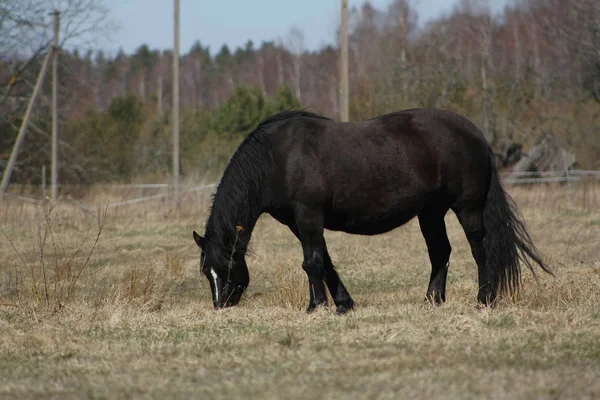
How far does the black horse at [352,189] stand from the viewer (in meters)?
7.98

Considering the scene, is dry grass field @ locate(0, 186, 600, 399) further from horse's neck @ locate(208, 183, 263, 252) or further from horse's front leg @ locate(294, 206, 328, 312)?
horse's neck @ locate(208, 183, 263, 252)

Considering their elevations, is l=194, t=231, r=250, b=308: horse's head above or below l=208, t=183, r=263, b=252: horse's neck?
below

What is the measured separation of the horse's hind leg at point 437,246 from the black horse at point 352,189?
192 mm

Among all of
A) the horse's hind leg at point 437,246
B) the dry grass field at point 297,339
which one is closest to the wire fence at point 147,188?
the dry grass field at point 297,339

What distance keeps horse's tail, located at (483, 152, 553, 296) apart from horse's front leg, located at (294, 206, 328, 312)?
1.58 metres

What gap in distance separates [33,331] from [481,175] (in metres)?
4.20

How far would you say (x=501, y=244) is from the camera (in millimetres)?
8375

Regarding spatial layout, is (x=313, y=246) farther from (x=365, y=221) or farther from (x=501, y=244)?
(x=501, y=244)

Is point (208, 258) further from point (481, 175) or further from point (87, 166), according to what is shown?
point (87, 166)

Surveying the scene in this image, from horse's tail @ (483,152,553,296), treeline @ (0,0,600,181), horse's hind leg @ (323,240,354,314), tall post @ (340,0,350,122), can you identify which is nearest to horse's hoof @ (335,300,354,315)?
horse's hind leg @ (323,240,354,314)

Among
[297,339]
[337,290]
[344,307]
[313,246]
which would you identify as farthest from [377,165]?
[297,339]

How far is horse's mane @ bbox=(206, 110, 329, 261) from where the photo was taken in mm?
8016

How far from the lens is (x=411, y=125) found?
836 centimetres

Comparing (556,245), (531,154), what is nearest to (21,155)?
(531,154)
